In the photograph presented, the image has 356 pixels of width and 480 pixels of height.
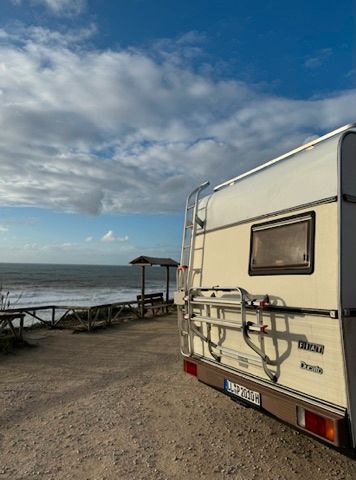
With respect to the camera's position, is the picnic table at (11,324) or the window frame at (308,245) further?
the picnic table at (11,324)

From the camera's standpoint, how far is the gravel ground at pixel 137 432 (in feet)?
12.5

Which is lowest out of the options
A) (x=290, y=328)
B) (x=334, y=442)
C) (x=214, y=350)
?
(x=334, y=442)

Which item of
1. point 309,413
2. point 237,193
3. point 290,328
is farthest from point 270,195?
point 309,413

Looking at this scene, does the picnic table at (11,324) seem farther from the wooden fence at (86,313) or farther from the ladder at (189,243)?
the ladder at (189,243)

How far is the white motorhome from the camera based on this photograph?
3.32 m

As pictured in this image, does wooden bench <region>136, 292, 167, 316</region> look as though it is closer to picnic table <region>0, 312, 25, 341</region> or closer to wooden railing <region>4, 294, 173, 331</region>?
wooden railing <region>4, 294, 173, 331</region>

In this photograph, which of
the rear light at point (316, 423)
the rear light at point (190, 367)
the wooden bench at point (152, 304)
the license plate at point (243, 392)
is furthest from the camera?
the wooden bench at point (152, 304)

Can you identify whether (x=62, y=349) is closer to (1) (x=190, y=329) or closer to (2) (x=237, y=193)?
(1) (x=190, y=329)

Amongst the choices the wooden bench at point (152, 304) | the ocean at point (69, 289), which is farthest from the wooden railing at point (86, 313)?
the ocean at point (69, 289)

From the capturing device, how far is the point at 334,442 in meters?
3.14

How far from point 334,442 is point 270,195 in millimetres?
2454

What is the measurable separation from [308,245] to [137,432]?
9.74ft

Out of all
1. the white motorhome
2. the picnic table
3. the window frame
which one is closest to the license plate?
the white motorhome

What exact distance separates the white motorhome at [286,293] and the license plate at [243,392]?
0.04ft
